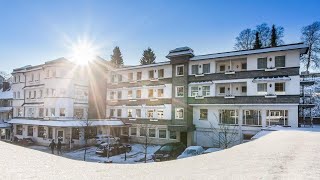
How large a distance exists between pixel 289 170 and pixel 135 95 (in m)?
38.6

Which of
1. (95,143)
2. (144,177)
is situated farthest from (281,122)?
(144,177)

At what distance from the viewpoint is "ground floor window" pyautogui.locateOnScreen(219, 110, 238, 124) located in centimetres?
3181

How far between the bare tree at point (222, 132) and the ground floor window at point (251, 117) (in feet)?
4.83

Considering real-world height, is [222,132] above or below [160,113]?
below

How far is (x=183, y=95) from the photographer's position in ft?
117

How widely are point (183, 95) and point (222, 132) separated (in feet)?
25.5

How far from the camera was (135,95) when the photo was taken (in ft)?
138

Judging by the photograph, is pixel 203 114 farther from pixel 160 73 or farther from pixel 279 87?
pixel 279 87

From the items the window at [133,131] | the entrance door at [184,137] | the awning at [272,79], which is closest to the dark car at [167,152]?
the entrance door at [184,137]

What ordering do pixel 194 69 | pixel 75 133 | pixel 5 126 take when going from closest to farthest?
pixel 194 69, pixel 75 133, pixel 5 126

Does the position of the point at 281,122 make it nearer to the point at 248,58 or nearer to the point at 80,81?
the point at 248,58

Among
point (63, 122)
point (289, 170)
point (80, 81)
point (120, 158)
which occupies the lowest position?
point (120, 158)

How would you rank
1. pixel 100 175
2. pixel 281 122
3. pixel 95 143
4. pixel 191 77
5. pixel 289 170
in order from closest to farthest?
pixel 100 175
pixel 289 170
pixel 281 122
pixel 191 77
pixel 95 143

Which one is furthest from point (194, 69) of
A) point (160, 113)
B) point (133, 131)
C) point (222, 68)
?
point (133, 131)
